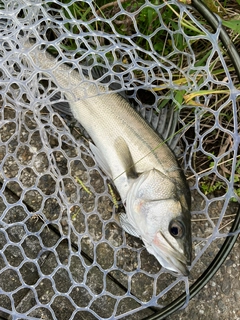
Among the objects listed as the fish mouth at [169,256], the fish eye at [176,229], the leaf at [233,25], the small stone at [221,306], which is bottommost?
the small stone at [221,306]

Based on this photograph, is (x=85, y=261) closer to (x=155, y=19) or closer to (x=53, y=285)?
(x=53, y=285)

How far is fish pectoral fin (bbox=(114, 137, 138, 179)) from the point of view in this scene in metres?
1.80

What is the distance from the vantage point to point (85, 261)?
1.92 meters

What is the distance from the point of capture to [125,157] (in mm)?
1803

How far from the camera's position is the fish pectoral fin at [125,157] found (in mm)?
1799

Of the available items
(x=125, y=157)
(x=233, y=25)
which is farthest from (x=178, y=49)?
(x=125, y=157)

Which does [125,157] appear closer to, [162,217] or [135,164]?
[135,164]

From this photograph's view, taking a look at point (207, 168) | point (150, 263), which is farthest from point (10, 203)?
point (207, 168)

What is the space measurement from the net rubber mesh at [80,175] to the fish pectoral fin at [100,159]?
3.6 inches

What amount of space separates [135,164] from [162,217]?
271mm

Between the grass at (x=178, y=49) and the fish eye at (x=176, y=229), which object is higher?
the grass at (x=178, y=49)

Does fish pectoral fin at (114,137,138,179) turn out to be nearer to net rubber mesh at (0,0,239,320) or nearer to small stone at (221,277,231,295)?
net rubber mesh at (0,0,239,320)

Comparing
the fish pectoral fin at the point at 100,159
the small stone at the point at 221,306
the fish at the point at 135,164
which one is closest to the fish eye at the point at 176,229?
the fish at the point at 135,164

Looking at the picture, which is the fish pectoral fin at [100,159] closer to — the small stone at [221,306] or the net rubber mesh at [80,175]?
the net rubber mesh at [80,175]
